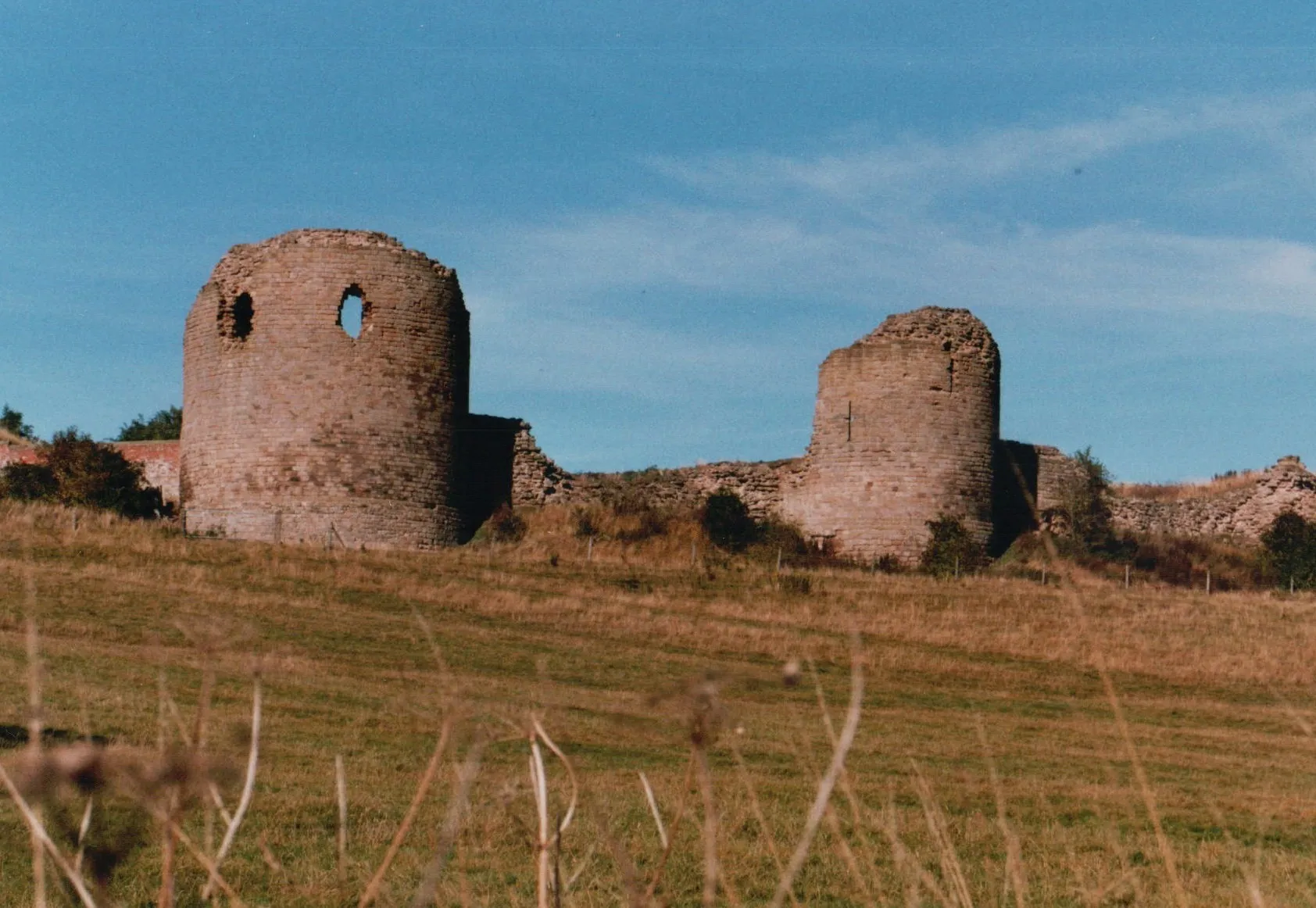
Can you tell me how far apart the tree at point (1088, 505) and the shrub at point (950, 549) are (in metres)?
4.11

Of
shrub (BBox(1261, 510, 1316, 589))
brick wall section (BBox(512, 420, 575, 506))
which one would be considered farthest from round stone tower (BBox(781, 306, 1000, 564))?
shrub (BBox(1261, 510, 1316, 589))

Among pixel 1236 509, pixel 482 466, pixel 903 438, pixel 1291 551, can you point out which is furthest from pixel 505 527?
pixel 1236 509

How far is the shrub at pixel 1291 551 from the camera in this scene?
3159 centimetres

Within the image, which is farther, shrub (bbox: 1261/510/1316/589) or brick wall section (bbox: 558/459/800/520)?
brick wall section (bbox: 558/459/800/520)

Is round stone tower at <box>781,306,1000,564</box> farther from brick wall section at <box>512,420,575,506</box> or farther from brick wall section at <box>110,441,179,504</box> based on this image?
brick wall section at <box>110,441,179,504</box>

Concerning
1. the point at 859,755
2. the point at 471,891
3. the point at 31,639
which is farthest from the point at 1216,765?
the point at 31,639

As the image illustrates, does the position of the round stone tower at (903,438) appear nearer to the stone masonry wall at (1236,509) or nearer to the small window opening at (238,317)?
the stone masonry wall at (1236,509)

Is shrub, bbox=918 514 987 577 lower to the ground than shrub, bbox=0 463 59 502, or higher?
lower

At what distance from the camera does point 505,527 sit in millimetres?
31109

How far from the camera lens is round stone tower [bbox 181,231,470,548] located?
1123 inches

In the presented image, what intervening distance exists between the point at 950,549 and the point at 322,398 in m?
12.2

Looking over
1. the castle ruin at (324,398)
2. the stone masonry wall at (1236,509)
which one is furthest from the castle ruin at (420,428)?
the stone masonry wall at (1236,509)

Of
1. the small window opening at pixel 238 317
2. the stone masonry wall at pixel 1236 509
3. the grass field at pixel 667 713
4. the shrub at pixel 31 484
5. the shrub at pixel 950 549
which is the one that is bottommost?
the grass field at pixel 667 713

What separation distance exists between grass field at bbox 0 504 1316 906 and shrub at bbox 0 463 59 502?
5.31 metres
